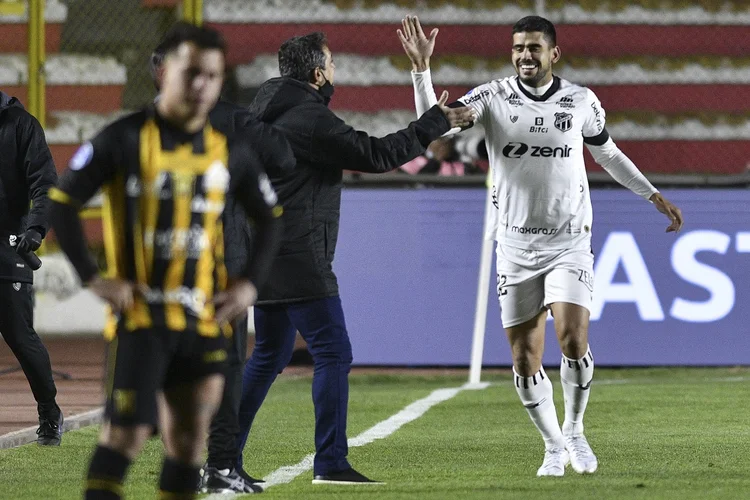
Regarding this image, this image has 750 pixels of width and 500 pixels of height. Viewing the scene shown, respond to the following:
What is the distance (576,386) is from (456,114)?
1445mm

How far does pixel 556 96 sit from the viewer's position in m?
6.39

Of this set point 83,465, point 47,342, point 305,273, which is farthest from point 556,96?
point 47,342

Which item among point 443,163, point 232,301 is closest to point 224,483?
point 232,301

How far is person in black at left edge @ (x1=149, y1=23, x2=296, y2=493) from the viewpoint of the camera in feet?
17.4

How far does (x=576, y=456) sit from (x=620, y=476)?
0.27 meters

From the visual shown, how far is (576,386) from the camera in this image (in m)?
6.42

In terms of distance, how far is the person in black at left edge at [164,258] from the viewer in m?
3.69

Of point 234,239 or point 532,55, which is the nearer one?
point 234,239

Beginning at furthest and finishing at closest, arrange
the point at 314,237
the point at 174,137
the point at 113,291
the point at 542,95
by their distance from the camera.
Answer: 1. the point at 542,95
2. the point at 314,237
3. the point at 174,137
4. the point at 113,291

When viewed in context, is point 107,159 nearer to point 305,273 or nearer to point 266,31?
point 305,273

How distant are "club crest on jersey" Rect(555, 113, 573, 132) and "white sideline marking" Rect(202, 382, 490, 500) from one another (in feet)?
5.97

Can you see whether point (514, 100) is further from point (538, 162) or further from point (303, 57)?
point (303, 57)

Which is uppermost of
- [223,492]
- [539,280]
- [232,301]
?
[232,301]

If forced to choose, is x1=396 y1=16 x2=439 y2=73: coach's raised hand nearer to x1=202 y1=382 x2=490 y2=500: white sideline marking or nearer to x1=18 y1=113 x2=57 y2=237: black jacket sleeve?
x1=202 y1=382 x2=490 y2=500: white sideline marking
